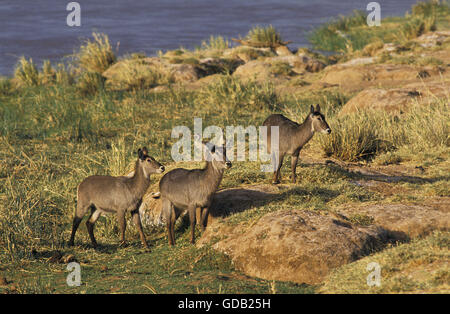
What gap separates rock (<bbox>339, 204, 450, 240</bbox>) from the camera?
26.5 ft

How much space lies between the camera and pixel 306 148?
13.6m

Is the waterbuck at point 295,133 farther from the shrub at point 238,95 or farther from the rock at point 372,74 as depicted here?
the rock at point 372,74

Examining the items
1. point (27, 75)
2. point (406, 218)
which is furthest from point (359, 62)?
point (406, 218)

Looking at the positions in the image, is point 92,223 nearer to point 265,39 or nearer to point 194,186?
point 194,186

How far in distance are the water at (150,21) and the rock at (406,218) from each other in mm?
25339

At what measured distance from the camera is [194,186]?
8.60 m

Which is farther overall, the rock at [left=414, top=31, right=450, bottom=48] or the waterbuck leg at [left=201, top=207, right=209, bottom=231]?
the rock at [left=414, top=31, right=450, bottom=48]

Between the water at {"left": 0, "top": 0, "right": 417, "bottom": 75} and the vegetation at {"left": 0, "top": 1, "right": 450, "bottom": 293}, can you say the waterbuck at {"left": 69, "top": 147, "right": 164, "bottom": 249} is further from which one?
the water at {"left": 0, "top": 0, "right": 417, "bottom": 75}

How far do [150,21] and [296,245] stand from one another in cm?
4304

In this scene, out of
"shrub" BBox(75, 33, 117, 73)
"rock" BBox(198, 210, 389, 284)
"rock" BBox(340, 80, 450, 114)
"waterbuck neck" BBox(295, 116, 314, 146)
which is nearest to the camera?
"rock" BBox(198, 210, 389, 284)

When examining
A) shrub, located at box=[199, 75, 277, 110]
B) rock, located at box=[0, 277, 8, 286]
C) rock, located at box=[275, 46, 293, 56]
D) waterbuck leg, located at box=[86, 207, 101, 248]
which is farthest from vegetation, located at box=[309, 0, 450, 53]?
rock, located at box=[0, 277, 8, 286]

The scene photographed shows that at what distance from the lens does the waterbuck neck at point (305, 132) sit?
10031mm

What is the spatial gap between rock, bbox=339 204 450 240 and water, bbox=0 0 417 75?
2534cm
